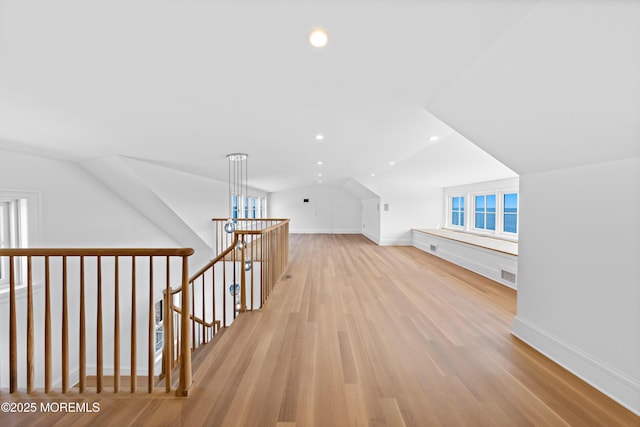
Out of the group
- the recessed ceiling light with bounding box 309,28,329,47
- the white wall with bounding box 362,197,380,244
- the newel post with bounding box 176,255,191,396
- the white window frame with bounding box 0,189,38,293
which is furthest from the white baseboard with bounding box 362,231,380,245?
the white window frame with bounding box 0,189,38,293

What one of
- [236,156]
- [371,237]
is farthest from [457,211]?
[236,156]

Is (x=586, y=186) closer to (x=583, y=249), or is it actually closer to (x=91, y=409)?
(x=583, y=249)

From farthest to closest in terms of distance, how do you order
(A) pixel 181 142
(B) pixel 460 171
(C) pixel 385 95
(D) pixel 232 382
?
(B) pixel 460 171 → (A) pixel 181 142 → (C) pixel 385 95 → (D) pixel 232 382

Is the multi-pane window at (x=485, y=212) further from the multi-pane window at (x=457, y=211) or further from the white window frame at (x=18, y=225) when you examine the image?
A: the white window frame at (x=18, y=225)

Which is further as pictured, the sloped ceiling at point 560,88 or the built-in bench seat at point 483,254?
the built-in bench seat at point 483,254

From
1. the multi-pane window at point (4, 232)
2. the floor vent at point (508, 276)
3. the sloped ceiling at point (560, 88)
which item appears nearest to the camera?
the sloped ceiling at point (560, 88)

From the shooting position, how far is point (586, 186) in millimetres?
1835

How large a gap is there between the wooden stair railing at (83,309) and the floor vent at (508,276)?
4394 mm

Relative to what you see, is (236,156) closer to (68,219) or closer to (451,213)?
(68,219)

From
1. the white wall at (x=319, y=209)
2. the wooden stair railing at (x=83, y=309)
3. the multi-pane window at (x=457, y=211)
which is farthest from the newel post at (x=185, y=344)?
the white wall at (x=319, y=209)

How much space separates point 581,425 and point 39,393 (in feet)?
10.8

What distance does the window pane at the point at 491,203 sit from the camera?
562 centimetres

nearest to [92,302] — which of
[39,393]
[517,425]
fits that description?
A: [39,393]

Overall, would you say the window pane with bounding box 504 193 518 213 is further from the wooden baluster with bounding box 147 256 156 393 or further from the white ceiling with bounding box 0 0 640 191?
the wooden baluster with bounding box 147 256 156 393
